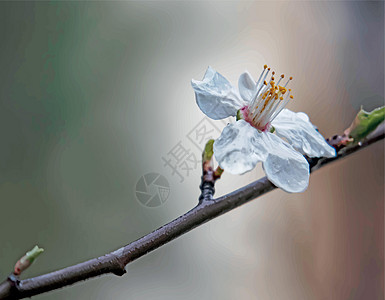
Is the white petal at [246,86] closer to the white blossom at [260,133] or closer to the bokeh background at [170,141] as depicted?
the white blossom at [260,133]

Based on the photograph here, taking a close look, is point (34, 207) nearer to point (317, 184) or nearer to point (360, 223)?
point (317, 184)

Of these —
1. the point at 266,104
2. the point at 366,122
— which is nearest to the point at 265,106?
the point at 266,104

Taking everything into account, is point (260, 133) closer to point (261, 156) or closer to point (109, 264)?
point (261, 156)

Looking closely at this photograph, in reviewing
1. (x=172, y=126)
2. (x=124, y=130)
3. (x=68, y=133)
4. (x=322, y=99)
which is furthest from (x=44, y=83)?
(x=322, y=99)

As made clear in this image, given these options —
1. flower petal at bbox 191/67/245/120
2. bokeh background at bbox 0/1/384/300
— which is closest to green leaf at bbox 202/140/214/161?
flower petal at bbox 191/67/245/120

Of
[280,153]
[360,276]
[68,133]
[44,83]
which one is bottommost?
[360,276]
